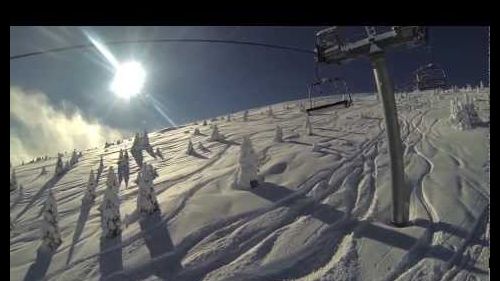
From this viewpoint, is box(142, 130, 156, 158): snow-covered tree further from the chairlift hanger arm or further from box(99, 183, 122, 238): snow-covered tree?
the chairlift hanger arm

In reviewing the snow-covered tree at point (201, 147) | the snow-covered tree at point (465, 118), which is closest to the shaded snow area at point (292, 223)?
the snow-covered tree at point (465, 118)

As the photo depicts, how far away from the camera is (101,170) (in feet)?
96.8

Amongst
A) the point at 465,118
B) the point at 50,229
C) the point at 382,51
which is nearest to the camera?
the point at 382,51

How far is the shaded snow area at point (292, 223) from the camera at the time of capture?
381 inches

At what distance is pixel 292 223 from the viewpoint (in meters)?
12.2

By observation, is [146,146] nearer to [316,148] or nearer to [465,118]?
[316,148]

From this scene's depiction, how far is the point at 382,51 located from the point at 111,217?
876cm

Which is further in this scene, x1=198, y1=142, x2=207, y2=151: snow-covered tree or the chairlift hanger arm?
x1=198, y1=142, x2=207, y2=151: snow-covered tree

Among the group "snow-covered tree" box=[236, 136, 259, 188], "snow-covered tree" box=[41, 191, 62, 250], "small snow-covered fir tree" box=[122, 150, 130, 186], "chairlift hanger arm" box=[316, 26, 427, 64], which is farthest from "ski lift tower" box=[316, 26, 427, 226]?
"small snow-covered fir tree" box=[122, 150, 130, 186]

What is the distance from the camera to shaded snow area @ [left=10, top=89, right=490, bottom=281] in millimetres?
9680

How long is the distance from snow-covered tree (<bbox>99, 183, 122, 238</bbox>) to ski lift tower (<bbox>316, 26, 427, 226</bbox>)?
773cm

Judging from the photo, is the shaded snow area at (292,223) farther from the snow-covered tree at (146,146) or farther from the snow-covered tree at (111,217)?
the snow-covered tree at (146,146)

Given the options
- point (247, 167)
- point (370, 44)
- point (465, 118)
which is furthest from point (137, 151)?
point (370, 44)

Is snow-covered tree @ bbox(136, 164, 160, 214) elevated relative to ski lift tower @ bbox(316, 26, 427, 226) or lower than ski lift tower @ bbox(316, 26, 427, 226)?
lower
